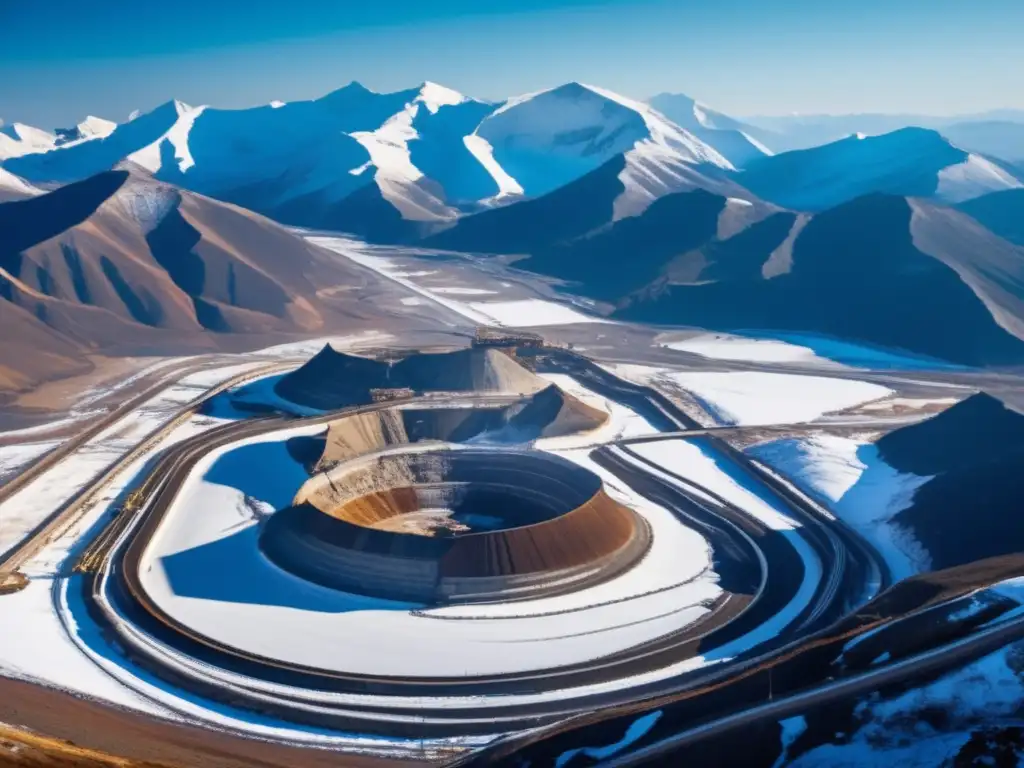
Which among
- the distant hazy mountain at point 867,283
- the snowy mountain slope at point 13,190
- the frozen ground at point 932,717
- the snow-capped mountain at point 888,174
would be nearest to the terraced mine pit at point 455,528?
the frozen ground at point 932,717

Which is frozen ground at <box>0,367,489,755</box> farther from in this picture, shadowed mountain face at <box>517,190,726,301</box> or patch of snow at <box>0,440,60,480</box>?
shadowed mountain face at <box>517,190,726,301</box>

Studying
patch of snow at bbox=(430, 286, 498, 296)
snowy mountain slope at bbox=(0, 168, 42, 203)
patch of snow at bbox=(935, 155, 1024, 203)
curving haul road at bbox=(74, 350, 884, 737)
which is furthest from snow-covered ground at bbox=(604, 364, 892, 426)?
snowy mountain slope at bbox=(0, 168, 42, 203)

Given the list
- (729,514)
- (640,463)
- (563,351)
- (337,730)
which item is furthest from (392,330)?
(337,730)

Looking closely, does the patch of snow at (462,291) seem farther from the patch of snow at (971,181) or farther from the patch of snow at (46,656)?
the patch of snow at (46,656)

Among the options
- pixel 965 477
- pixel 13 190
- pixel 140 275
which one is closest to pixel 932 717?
pixel 965 477

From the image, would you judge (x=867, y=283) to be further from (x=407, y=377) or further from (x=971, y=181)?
(x=971, y=181)

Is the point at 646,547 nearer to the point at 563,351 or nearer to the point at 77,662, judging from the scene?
the point at 77,662
